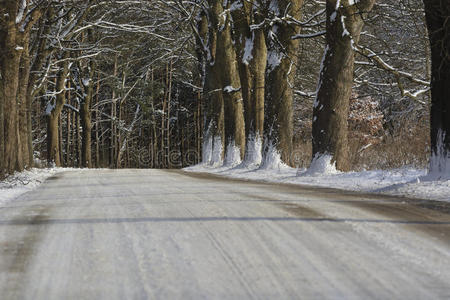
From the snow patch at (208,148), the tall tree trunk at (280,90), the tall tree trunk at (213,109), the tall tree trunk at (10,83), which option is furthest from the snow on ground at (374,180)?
the snow patch at (208,148)

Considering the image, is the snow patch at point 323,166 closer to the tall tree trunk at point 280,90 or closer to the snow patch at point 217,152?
the tall tree trunk at point 280,90

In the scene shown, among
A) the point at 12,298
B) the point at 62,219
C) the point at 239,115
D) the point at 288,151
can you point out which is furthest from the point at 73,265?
the point at 239,115

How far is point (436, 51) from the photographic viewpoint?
827cm

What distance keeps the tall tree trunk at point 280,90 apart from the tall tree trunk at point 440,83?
700 cm

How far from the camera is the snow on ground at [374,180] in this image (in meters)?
7.53

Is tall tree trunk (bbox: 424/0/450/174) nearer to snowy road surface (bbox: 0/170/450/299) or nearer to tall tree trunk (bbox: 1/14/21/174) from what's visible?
snowy road surface (bbox: 0/170/450/299)

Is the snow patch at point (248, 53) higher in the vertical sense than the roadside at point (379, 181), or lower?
higher

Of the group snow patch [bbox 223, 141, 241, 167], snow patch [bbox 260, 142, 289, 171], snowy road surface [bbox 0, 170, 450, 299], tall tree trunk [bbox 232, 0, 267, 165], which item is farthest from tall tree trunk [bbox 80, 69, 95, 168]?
snowy road surface [bbox 0, 170, 450, 299]

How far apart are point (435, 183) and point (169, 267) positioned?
5693mm

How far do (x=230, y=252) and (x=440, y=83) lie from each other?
19.3 feet

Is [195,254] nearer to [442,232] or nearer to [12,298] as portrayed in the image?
[12,298]

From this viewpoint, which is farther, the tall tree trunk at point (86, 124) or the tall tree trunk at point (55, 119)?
the tall tree trunk at point (86, 124)

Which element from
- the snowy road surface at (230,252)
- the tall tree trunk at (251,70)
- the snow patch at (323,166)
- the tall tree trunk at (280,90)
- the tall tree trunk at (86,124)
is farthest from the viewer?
the tall tree trunk at (86,124)

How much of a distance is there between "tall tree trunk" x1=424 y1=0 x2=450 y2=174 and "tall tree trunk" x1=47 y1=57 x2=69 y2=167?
2344 cm
